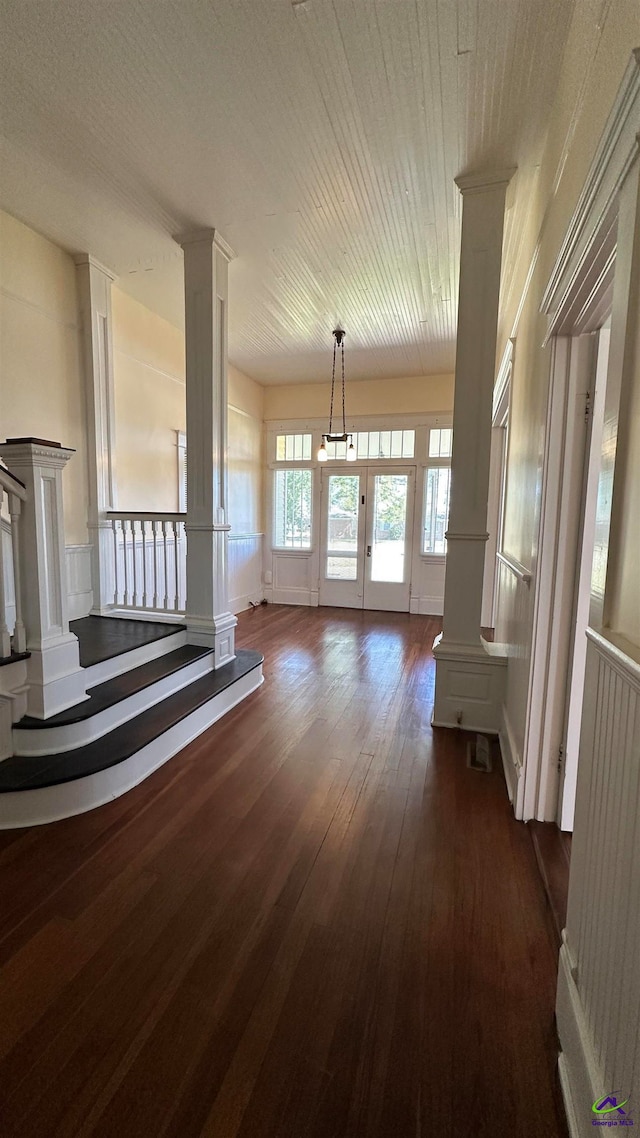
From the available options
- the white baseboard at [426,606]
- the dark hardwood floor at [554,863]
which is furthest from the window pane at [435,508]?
the dark hardwood floor at [554,863]

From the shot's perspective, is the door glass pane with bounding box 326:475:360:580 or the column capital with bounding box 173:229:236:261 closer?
the column capital with bounding box 173:229:236:261

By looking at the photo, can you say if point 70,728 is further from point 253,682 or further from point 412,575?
point 412,575

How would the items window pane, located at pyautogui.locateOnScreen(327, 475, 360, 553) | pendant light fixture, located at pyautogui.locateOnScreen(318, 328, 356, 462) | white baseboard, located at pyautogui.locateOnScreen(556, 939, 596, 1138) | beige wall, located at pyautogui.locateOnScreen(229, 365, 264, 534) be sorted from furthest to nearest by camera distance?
1. window pane, located at pyautogui.locateOnScreen(327, 475, 360, 553)
2. beige wall, located at pyautogui.locateOnScreen(229, 365, 264, 534)
3. pendant light fixture, located at pyautogui.locateOnScreen(318, 328, 356, 462)
4. white baseboard, located at pyautogui.locateOnScreen(556, 939, 596, 1138)

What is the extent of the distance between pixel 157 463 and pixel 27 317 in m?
1.65

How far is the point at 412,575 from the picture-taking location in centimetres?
670

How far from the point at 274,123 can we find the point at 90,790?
346 cm

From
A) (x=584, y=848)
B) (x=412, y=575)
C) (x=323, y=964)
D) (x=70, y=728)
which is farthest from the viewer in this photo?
(x=412, y=575)

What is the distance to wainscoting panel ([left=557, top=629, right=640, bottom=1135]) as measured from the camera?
896mm

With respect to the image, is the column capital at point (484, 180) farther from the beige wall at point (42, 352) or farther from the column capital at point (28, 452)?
the beige wall at point (42, 352)

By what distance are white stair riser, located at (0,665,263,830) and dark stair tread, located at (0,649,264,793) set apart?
0.03 m

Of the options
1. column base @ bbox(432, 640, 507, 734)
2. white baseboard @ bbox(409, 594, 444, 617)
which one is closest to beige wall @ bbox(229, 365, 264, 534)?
white baseboard @ bbox(409, 594, 444, 617)

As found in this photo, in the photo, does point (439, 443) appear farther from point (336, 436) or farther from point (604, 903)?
point (604, 903)

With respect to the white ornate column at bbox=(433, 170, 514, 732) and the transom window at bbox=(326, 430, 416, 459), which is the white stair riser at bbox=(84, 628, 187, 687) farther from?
the transom window at bbox=(326, 430, 416, 459)

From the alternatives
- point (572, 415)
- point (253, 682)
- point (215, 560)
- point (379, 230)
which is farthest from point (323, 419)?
point (572, 415)
